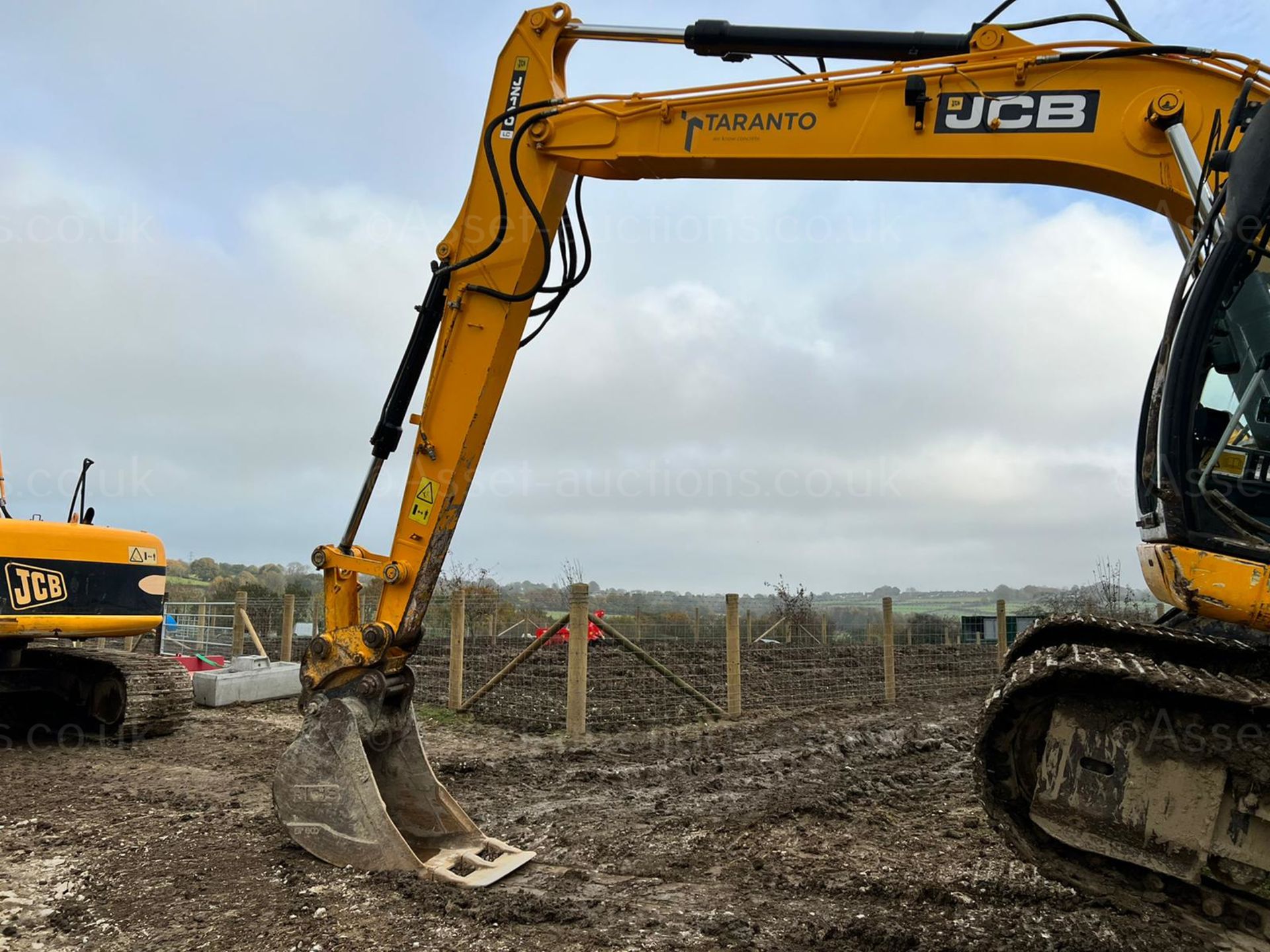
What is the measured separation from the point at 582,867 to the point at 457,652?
5.77 metres

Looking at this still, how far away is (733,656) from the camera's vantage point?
1048 cm

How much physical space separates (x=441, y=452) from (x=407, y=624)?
896mm

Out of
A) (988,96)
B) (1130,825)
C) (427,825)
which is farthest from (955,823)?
(988,96)

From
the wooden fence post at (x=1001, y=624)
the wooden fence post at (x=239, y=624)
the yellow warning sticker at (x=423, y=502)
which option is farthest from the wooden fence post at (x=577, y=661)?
the wooden fence post at (x=1001, y=624)

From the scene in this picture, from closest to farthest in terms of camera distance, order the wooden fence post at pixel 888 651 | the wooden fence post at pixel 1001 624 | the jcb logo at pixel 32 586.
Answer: the jcb logo at pixel 32 586 < the wooden fence post at pixel 888 651 < the wooden fence post at pixel 1001 624

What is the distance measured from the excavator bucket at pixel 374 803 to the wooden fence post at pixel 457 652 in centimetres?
516

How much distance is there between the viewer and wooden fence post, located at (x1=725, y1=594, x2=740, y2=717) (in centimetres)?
1039

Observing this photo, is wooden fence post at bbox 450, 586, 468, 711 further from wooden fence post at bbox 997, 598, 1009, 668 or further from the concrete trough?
wooden fence post at bbox 997, 598, 1009, 668

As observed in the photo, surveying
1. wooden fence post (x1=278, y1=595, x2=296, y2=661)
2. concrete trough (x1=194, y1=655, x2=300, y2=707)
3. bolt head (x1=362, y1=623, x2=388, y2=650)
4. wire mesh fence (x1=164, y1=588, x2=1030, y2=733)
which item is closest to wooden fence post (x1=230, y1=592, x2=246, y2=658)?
wire mesh fence (x1=164, y1=588, x2=1030, y2=733)

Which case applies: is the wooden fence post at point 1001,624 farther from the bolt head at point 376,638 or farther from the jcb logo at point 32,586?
the jcb logo at point 32,586

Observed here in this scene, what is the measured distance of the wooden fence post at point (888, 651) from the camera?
1245 centimetres

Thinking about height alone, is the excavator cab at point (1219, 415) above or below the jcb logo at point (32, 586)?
above

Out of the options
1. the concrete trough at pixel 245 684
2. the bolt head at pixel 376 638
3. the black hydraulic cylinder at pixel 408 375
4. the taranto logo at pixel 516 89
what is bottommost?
the concrete trough at pixel 245 684

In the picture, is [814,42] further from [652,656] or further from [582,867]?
[652,656]
